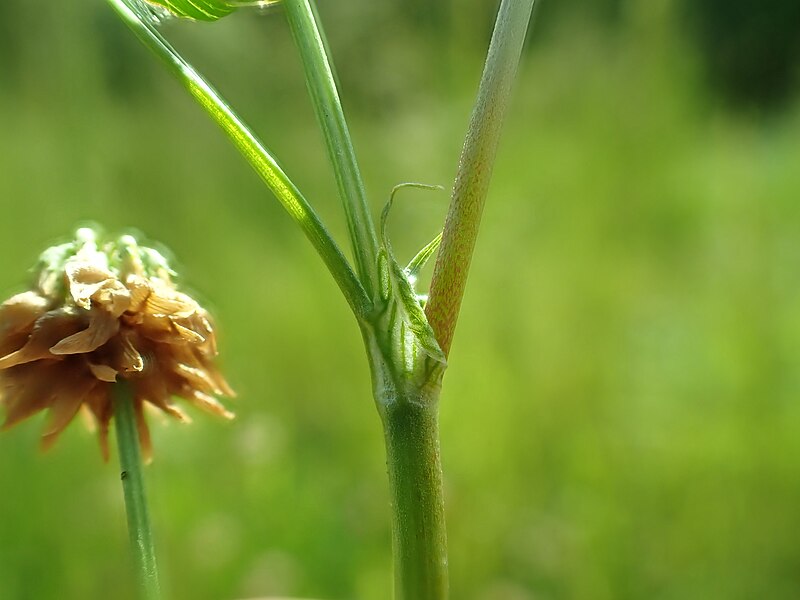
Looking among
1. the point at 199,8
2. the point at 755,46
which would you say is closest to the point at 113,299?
the point at 199,8

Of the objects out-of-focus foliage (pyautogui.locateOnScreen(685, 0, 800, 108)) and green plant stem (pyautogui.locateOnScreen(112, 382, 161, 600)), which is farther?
out-of-focus foliage (pyautogui.locateOnScreen(685, 0, 800, 108))

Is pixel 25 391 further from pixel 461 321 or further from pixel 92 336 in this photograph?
pixel 461 321

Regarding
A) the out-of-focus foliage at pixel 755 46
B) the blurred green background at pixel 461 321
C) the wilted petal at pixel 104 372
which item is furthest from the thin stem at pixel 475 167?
the out-of-focus foliage at pixel 755 46

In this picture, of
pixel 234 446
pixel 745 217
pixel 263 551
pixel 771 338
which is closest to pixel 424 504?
pixel 263 551

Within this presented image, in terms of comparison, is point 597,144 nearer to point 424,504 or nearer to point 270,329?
point 270,329

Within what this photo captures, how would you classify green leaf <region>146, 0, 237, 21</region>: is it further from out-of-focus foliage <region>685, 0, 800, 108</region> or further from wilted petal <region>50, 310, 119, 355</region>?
out-of-focus foliage <region>685, 0, 800, 108</region>

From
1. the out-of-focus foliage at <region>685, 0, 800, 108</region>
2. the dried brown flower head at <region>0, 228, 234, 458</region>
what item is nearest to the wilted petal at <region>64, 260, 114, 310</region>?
the dried brown flower head at <region>0, 228, 234, 458</region>
